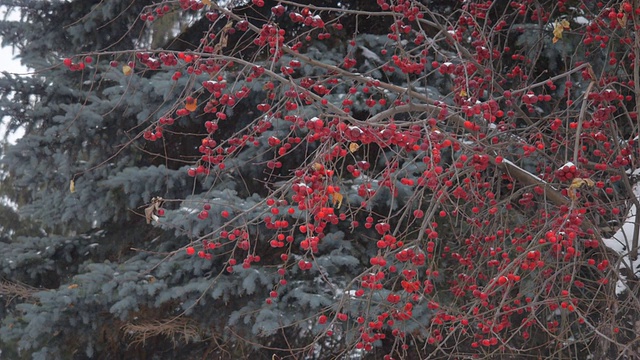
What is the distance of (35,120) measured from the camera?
5180mm

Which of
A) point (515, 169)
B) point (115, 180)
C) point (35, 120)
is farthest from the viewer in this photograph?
point (35, 120)

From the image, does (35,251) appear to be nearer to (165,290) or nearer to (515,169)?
(165,290)

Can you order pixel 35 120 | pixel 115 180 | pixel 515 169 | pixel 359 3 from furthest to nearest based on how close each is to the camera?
pixel 359 3, pixel 35 120, pixel 115 180, pixel 515 169

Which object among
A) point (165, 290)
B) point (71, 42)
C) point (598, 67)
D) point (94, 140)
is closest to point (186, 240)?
point (165, 290)

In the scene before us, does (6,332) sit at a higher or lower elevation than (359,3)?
lower

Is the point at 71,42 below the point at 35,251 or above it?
→ above

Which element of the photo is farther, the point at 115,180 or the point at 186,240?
the point at 186,240

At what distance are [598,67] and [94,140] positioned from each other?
367 cm

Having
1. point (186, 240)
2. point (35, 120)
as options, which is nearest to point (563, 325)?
point (186, 240)

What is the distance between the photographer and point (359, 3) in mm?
5930

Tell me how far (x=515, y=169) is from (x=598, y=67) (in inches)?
78.8

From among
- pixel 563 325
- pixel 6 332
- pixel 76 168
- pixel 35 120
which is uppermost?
pixel 35 120

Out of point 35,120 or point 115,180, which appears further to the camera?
point 35,120

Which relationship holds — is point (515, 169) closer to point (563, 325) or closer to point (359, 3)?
point (563, 325)
